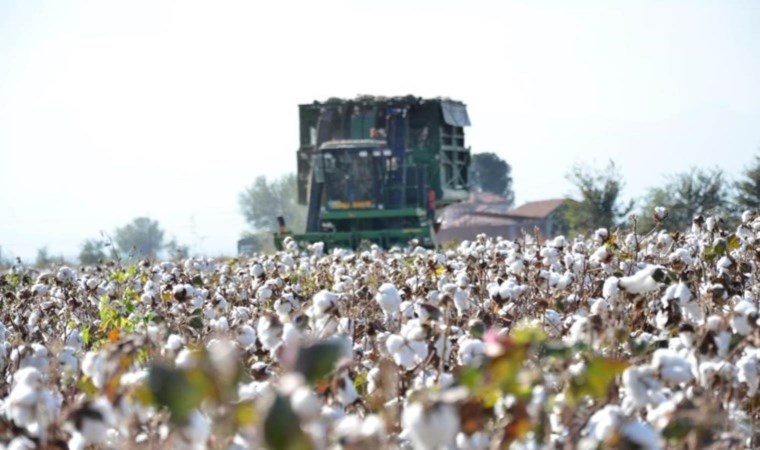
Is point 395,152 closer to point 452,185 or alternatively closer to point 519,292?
point 452,185

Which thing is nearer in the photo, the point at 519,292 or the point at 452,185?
the point at 519,292

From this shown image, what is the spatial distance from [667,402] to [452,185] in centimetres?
2675

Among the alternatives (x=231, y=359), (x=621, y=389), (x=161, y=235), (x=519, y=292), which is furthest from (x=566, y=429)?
(x=161, y=235)

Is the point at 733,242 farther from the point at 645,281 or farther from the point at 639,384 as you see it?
the point at 639,384

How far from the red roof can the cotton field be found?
8863 centimetres

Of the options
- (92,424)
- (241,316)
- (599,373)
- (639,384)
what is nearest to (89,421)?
(92,424)

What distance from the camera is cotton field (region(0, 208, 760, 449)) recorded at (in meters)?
1.97

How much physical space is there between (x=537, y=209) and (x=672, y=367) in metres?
98.4

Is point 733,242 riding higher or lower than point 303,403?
lower

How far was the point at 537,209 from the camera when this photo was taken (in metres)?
100

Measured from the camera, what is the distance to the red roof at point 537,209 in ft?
317

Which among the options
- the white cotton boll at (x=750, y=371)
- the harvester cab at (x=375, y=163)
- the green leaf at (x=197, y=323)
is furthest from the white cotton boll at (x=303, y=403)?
the harvester cab at (x=375, y=163)

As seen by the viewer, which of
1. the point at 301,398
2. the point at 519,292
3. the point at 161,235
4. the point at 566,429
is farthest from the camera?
the point at 161,235

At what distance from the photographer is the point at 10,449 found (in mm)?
2629
